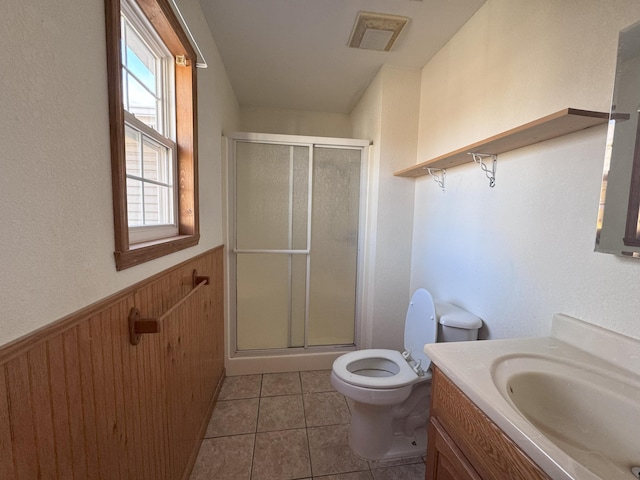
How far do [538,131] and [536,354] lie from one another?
78cm

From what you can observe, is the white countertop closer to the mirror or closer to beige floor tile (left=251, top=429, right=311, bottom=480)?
the mirror

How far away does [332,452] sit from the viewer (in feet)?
4.98

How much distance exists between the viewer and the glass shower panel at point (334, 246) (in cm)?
231

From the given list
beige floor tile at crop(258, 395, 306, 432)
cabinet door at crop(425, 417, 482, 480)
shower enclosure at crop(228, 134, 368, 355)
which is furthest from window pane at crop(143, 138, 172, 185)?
beige floor tile at crop(258, 395, 306, 432)

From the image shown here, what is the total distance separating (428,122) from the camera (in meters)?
1.97

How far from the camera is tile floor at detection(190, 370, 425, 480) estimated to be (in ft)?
4.59

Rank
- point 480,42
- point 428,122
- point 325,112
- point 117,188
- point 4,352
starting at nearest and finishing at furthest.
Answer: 1. point 4,352
2. point 117,188
3. point 480,42
4. point 428,122
5. point 325,112

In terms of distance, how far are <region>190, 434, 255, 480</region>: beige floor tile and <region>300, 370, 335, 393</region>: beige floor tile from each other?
0.58 meters

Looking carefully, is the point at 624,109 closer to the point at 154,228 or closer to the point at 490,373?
the point at 490,373

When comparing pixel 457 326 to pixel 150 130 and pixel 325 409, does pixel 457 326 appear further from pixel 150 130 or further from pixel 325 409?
pixel 150 130

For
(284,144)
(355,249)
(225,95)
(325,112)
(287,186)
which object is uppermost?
(325,112)

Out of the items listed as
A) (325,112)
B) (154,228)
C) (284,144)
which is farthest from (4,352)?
(325,112)

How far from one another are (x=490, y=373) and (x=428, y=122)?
1.74 metres

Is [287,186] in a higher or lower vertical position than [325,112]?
lower
